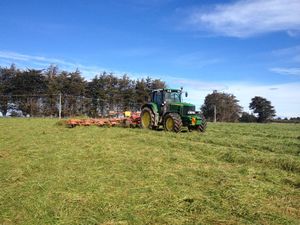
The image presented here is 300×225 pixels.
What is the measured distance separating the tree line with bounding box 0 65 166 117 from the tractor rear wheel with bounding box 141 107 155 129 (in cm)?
2071

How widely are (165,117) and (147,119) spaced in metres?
1.70

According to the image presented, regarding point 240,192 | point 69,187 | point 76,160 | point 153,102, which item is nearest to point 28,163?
point 76,160

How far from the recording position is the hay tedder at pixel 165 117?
16.8 meters

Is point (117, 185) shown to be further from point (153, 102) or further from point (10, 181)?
point (153, 102)

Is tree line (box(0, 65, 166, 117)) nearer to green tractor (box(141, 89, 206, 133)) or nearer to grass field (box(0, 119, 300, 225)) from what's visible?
green tractor (box(141, 89, 206, 133))

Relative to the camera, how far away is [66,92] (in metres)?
45.7

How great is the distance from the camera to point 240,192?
6188 mm

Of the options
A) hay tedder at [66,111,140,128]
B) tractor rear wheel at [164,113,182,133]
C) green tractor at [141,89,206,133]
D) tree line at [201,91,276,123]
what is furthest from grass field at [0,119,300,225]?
tree line at [201,91,276,123]

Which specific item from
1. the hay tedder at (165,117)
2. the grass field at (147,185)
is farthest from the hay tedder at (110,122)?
the grass field at (147,185)

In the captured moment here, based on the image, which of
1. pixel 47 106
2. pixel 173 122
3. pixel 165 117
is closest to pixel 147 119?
pixel 165 117

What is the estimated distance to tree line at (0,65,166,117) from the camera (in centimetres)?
4069

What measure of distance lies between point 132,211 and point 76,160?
3899 mm

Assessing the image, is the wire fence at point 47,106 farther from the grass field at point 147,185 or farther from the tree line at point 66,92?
the grass field at point 147,185

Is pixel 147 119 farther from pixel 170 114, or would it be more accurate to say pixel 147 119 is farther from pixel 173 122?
pixel 173 122
